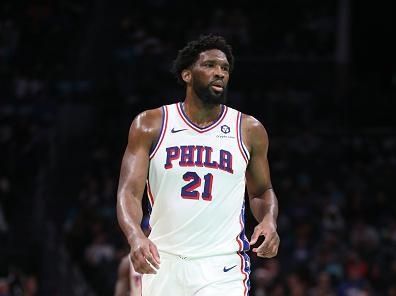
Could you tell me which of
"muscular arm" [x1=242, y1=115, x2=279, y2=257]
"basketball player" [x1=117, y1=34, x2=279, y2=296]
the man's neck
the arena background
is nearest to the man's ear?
"basketball player" [x1=117, y1=34, x2=279, y2=296]

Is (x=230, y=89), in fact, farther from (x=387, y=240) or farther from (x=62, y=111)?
(x=387, y=240)

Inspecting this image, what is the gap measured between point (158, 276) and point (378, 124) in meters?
12.2

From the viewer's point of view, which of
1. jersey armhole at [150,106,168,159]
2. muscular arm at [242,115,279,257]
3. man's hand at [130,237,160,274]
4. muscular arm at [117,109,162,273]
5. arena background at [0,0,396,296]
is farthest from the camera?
arena background at [0,0,396,296]

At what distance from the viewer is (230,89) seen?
17406 millimetres

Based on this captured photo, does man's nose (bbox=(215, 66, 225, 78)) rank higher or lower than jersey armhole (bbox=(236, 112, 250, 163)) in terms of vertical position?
higher

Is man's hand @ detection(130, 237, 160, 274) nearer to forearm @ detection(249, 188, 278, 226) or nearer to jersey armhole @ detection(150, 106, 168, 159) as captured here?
jersey armhole @ detection(150, 106, 168, 159)

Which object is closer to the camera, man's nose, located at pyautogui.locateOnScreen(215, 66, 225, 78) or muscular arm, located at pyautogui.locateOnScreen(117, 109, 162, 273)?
muscular arm, located at pyautogui.locateOnScreen(117, 109, 162, 273)

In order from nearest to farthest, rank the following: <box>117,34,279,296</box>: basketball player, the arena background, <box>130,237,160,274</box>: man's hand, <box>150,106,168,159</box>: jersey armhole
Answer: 1. <box>130,237,160,274</box>: man's hand
2. <box>117,34,279,296</box>: basketball player
3. <box>150,106,168,159</box>: jersey armhole
4. the arena background

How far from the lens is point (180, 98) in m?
16.6

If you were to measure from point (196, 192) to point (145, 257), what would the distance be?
793 millimetres

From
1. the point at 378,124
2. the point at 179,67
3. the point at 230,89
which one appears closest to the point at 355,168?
the point at 378,124

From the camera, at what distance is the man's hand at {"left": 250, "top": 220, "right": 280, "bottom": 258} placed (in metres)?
5.29

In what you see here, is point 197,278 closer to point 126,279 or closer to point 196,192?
point 196,192

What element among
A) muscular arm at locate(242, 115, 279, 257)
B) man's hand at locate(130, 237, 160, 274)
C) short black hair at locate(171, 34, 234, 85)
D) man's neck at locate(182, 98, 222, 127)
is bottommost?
man's hand at locate(130, 237, 160, 274)
